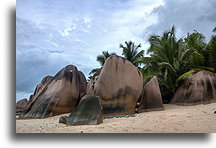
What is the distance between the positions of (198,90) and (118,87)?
2.58 m

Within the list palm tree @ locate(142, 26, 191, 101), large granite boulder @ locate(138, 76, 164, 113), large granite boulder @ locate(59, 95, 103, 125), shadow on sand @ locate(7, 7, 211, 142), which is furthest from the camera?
palm tree @ locate(142, 26, 191, 101)

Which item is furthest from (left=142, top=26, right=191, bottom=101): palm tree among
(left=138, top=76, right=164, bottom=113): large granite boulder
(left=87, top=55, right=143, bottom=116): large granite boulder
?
(left=87, top=55, right=143, bottom=116): large granite boulder

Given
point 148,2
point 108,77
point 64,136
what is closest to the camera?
point 64,136

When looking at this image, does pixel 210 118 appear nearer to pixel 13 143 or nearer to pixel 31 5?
pixel 13 143

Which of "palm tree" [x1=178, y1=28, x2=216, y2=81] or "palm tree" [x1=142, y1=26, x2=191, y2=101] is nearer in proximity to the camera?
"palm tree" [x1=178, y1=28, x2=216, y2=81]

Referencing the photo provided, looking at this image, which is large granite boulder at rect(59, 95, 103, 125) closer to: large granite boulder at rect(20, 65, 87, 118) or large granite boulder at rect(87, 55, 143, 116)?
large granite boulder at rect(87, 55, 143, 116)

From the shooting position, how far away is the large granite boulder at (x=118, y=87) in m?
5.27

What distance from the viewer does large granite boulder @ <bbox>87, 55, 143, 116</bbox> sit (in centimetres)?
527

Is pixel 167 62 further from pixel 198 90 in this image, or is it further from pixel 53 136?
pixel 53 136

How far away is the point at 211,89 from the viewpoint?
19.6ft

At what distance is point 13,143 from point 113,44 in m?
2.33

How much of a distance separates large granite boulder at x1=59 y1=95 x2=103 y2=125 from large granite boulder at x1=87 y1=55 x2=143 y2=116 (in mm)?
1128

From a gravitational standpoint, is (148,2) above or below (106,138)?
above

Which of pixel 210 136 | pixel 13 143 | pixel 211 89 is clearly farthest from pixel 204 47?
pixel 13 143
